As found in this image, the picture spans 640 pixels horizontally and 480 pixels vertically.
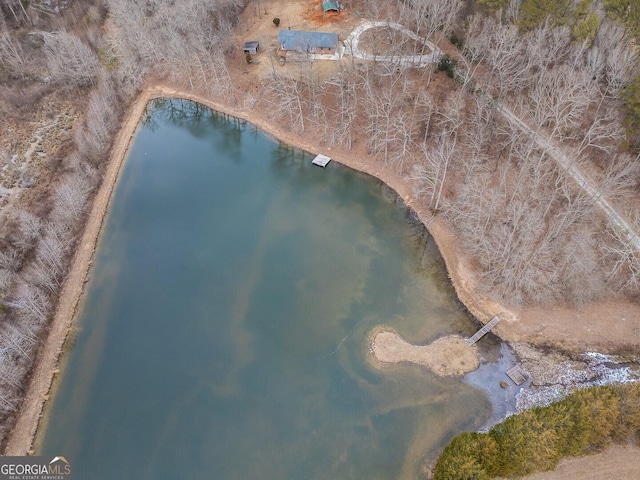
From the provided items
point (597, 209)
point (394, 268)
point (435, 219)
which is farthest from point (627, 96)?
point (394, 268)

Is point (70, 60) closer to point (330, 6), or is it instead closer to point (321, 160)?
point (330, 6)

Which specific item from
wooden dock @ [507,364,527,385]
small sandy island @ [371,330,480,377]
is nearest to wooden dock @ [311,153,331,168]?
small sandy island @ [371,330,480,377]

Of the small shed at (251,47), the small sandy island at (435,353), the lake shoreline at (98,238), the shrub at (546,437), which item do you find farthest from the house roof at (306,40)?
the shrub at (546,437)

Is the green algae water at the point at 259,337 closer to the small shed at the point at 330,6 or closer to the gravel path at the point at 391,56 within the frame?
the gravel path at the point at 391,56

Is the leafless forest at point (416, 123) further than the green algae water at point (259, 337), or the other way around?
the leafless forest at point (416, 123)

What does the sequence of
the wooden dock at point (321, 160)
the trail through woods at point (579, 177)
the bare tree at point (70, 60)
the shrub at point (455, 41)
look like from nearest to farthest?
1. the trail through woods at point (579, 177)
2. the wooden dock at point (321, 160)
3. the shrub at point (455, 41)
4. the bare tree at point (70, 60)

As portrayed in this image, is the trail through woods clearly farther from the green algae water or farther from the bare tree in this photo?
the bare tree
